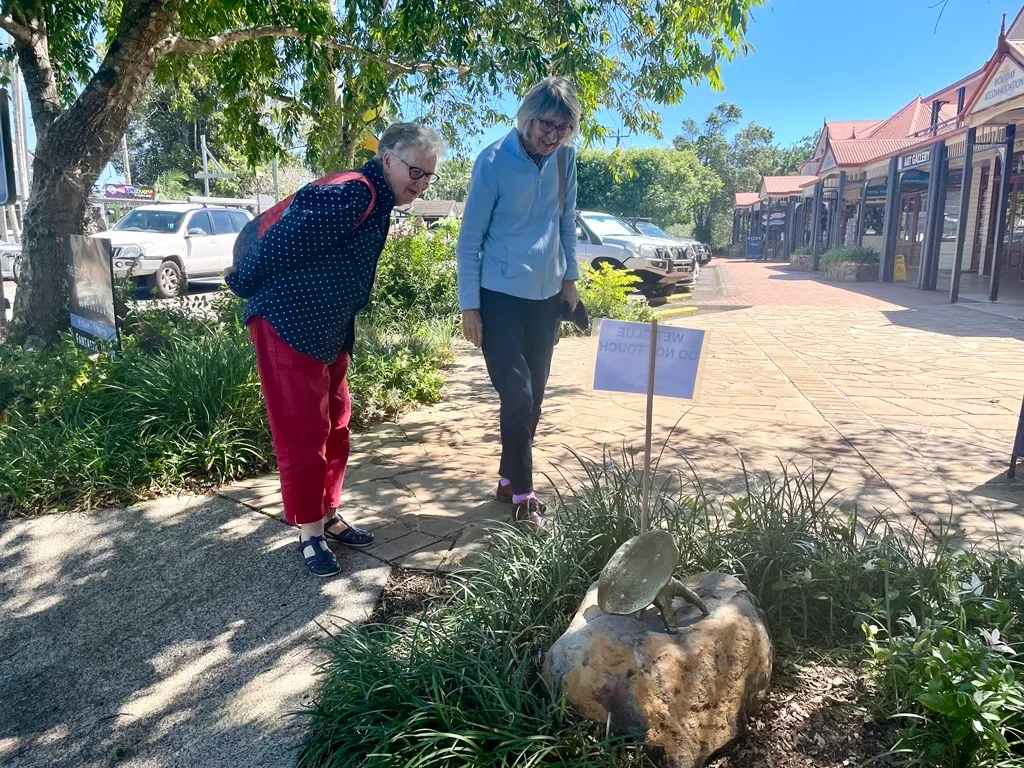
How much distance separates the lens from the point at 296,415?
2.95 meters

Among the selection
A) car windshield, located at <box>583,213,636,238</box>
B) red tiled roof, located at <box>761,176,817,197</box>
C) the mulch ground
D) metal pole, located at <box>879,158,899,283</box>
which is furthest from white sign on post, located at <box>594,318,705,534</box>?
red tiled roof, located at <box>761,176,817,197</box>

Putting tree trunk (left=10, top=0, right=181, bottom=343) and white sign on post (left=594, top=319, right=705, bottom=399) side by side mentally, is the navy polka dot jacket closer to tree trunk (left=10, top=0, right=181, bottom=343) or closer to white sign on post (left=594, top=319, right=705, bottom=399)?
white sign on post (left=594, top=319, right=705, bottom=399)

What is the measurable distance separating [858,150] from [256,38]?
2139 centimetres

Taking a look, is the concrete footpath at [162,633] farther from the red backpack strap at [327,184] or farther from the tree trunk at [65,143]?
the tree trunk at [65,143]

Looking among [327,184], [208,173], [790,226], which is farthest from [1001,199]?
[208,173]

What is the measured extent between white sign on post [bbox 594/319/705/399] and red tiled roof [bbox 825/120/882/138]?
28526mm

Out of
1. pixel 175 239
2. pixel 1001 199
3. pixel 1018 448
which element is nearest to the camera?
pixel 1018 448

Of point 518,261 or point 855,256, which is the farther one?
point 855,256

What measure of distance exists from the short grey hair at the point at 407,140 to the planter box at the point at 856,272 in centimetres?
1996

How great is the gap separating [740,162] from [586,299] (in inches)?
2825

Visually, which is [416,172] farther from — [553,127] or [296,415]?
[296,415]

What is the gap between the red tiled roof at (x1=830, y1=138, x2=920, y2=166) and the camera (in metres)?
22.7

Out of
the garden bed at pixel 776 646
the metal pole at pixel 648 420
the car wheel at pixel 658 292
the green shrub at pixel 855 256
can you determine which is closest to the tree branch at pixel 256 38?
the metal pole at pixel 648 420

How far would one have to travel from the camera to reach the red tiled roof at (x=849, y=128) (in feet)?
92.4
